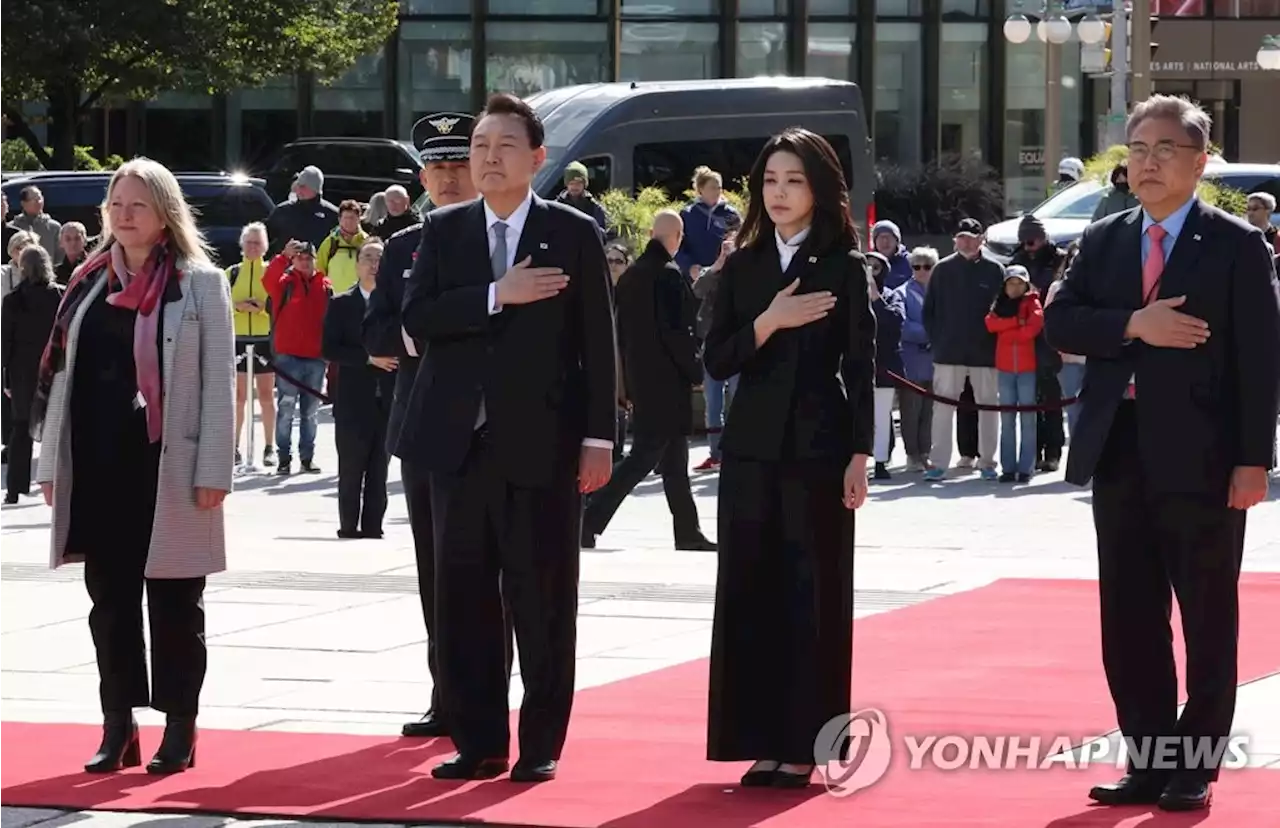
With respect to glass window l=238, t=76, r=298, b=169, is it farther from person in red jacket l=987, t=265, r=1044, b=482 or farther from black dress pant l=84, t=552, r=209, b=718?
black dress pant l=84, t=552, r=209, b=718

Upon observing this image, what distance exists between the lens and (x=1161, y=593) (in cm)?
726

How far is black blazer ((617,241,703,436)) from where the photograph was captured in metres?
14.5

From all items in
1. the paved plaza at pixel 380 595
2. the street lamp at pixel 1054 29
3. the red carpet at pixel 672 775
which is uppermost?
the street lamp at pixel 1054 29

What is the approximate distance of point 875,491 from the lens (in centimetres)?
1844

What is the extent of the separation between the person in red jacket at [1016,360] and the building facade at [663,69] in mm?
23974

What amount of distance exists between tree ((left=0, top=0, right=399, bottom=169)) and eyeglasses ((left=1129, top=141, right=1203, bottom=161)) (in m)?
29.2

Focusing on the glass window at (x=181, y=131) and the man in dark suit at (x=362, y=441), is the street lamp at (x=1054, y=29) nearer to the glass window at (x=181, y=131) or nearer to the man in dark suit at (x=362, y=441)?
the glass window at (x=181, y=131)

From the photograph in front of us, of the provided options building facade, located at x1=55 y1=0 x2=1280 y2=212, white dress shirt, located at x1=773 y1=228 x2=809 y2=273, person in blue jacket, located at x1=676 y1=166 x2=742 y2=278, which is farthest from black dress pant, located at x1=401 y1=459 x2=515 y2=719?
building facade, located at x1=55 y1=0 x2=1280 y2=212

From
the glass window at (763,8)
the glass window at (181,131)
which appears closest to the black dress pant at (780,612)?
the glass window at (181,131)

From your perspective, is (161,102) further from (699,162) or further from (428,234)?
(428,234)

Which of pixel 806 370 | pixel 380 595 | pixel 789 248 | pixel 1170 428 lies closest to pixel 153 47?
pixel 380 595

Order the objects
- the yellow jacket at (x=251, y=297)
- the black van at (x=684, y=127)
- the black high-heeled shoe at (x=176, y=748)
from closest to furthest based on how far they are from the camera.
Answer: the black high-heeled shoe at (x=176, y=748) → the yellow jacket at (x=251, y=297) → the black van at (x=684, y=127)

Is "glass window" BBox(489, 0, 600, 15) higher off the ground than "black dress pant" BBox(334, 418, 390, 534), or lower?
higher

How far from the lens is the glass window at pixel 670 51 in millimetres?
43625
